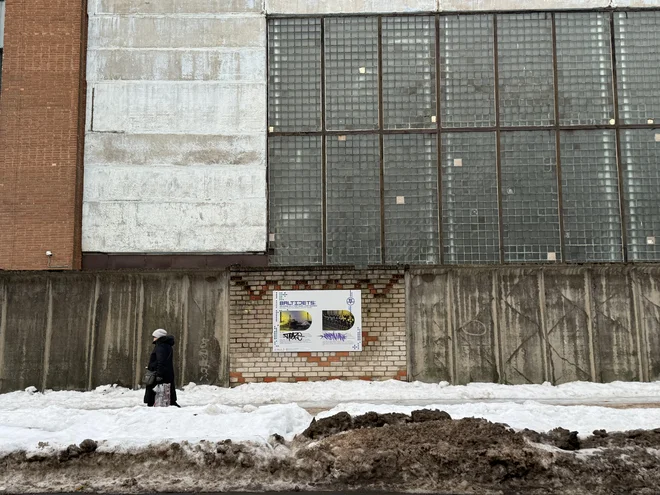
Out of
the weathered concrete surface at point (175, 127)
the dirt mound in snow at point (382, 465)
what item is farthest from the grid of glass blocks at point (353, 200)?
the dirt mound in snow at point (382, 465)

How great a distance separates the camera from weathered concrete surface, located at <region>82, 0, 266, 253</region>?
15.3 m

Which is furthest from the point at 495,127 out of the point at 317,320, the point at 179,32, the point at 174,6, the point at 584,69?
the point at 174,6

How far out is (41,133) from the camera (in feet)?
50.6

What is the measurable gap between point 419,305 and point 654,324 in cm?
487

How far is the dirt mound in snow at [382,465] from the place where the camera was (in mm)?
6594

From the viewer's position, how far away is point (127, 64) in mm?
15875

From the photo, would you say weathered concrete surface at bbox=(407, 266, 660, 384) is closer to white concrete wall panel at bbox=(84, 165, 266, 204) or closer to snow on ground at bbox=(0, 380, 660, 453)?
snow on ground at bbox=(0, 380, 660, 453)

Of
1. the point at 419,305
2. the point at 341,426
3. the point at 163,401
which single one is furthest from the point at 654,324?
the point at 163,401

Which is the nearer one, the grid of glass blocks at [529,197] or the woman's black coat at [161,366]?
the woman's black coat at [161,366]

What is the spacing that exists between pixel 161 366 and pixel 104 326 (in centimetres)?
368

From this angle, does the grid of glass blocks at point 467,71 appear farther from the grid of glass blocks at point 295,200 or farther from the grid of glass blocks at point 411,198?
the grid of glass blocks at point 295,200

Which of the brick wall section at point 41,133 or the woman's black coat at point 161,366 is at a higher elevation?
the brick wall section at point 41,133

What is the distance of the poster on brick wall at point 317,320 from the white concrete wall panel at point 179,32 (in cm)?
629

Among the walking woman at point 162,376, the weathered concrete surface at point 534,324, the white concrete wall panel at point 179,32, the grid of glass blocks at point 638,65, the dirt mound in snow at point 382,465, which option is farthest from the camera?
the white concrete wall panel at point 179,32
